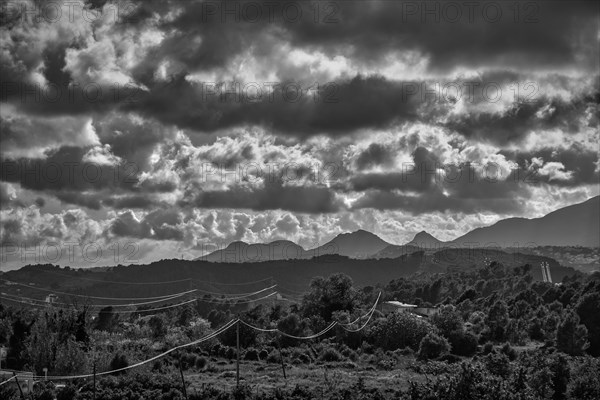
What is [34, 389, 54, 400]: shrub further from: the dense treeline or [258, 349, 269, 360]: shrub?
[258, 349, 269, 360]: shrub

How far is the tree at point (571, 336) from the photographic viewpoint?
106 metres

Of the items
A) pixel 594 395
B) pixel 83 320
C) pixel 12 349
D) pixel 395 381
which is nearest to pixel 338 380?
pixel 395 381

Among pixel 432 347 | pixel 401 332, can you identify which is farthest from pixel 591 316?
pixel 432 347

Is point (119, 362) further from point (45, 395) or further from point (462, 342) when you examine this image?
point (462, 342)

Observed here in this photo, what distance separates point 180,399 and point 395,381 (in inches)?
952

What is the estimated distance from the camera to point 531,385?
68625 millimetres

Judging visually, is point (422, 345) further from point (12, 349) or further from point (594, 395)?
point (12, 349)

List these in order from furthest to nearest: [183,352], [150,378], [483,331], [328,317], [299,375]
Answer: [328,317] → [483,331] → [183,352] → [299,375] → [150,378]

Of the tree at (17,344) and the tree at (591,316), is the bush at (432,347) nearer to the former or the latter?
the tree at (591,316)

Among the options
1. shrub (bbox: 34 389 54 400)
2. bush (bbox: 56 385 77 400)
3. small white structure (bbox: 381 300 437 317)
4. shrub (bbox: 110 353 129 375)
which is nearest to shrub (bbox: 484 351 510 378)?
bush (bbox: 56 385 77 400)

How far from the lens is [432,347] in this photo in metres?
106

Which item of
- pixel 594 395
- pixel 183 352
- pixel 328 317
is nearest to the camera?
pixel 594 395

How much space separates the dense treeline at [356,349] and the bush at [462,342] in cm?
15

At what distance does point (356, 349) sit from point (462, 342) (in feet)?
56.3
